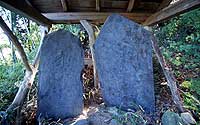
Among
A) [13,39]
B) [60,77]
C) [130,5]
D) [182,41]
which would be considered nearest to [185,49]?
[182,41]

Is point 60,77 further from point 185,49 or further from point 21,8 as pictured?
point 185,49

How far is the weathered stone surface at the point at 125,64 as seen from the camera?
3846mm

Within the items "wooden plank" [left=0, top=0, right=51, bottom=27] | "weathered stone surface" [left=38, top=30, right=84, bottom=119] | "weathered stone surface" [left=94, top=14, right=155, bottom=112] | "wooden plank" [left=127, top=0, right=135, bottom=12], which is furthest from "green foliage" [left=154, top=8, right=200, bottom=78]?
"wooden plank" [left=0, top=0, right=51, bottom=27]

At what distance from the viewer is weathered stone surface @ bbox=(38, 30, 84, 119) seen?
12.6ft

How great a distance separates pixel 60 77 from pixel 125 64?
1.07 m

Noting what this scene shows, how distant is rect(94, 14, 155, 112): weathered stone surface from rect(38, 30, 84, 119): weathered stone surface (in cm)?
40

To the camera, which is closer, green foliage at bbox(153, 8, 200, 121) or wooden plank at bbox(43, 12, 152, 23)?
wooden plank at bbox(43, 12, 152, 23)

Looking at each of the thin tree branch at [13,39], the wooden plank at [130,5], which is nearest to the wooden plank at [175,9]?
the wooden plank at [130,5]

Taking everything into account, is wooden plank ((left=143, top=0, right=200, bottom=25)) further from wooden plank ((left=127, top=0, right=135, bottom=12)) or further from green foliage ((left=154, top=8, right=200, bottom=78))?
green foliage ((left=154, top=8, right=200, bottom=78))

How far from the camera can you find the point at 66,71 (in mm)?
3904

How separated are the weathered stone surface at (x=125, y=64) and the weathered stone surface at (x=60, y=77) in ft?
1.31

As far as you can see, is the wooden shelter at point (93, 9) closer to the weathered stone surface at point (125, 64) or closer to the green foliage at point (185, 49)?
the weathered stone surface at point (125, 64)

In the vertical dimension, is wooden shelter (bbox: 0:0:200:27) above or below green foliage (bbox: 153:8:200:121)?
above

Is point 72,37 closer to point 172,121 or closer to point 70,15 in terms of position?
point 70,15
